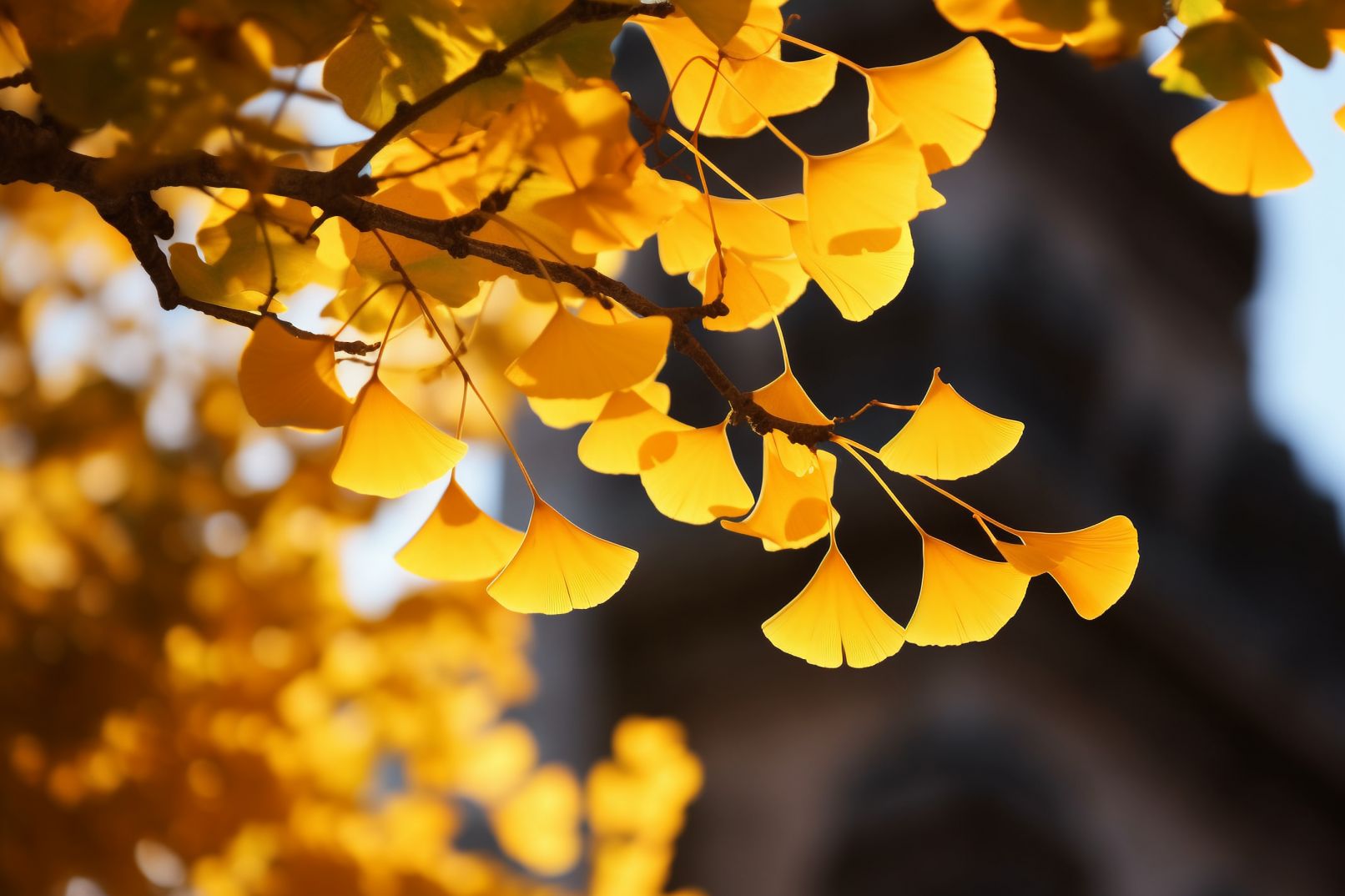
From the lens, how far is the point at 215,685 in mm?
1709

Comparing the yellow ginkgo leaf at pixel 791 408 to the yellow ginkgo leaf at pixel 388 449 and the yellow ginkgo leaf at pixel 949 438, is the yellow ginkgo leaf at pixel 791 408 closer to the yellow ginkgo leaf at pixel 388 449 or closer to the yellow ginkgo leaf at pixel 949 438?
the yellow ginkgo leaf at pixel 949 438

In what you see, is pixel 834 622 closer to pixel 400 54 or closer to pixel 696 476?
pixel 696 476

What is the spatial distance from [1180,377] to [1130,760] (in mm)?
2085

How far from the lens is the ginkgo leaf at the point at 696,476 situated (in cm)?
53

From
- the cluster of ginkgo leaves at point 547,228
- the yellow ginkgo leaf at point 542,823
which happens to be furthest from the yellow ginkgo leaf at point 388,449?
the yellow ginkgo leaf at point 542,823

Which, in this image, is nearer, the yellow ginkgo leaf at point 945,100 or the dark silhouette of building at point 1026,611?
the yellow ginkgo leaf at point 945,100

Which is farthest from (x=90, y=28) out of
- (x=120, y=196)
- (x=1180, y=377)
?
(x=1180, y=377)

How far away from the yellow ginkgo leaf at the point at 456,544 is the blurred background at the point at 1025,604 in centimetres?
354

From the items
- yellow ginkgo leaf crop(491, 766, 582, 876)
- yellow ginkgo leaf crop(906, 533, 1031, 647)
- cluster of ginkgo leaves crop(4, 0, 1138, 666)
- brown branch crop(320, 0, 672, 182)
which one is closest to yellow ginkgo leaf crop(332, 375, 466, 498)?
cluster of ginkgo leaves crop(4, 0, 1138, 666)

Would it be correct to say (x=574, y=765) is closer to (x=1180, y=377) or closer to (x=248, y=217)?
(x=1180, y=377)

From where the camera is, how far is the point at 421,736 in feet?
6.83

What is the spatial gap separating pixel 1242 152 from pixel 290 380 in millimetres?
381

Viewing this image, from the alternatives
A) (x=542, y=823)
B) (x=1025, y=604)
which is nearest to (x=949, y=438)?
(x=542, y=823)

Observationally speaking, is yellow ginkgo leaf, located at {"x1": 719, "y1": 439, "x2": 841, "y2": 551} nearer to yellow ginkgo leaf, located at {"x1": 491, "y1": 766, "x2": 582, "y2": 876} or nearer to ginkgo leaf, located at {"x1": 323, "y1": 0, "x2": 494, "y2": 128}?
ginkgo leaf, located at {"x1": 323, "y1": 0, "x2": 494, "y2": 128}
